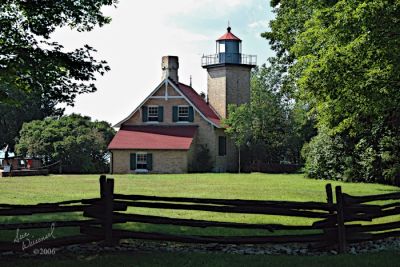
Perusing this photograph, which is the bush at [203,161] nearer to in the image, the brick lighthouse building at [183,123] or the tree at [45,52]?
the brick lighthouse building at [183,123]

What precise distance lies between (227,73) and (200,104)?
362cm

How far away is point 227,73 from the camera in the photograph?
45.1 metres

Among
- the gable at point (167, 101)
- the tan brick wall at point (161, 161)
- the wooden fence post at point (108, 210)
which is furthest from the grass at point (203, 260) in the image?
the gable at point (167, 101)

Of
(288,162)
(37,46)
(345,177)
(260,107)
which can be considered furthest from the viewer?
(288,162)

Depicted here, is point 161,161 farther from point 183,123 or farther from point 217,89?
point 217,89

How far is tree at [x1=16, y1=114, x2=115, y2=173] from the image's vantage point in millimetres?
40562

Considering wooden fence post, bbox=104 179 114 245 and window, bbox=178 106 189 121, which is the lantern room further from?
wooden fence post, bbox=104 179 114 245

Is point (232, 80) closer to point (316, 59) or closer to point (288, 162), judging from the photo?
point (288, 162)

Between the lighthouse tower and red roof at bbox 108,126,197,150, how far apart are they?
515cm

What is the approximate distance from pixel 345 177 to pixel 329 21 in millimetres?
14940

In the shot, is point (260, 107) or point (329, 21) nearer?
point (329, 21)

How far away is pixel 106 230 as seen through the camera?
9.16 meters

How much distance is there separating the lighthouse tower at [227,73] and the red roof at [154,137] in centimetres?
515

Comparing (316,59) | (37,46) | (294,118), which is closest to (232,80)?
(294,118)
